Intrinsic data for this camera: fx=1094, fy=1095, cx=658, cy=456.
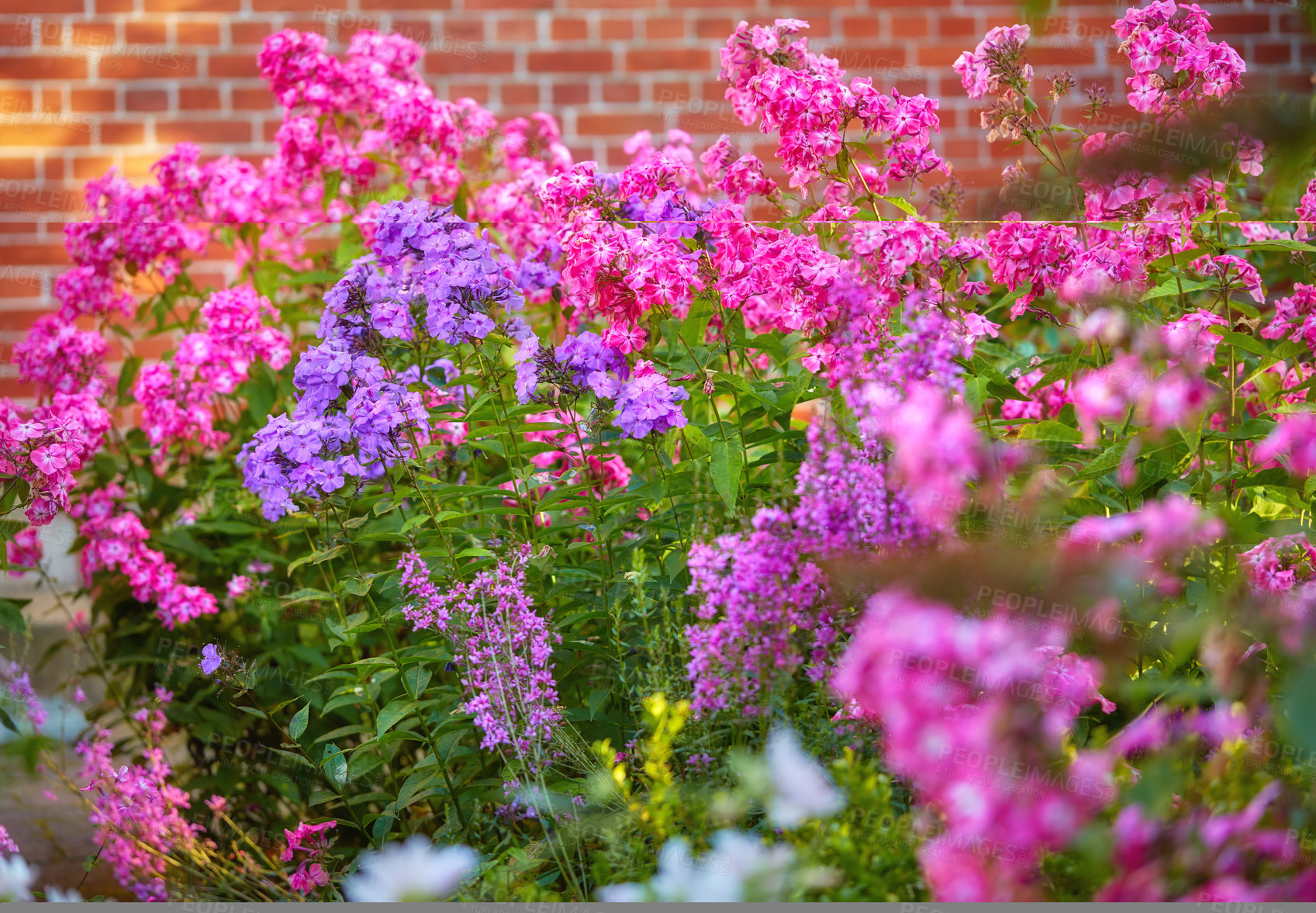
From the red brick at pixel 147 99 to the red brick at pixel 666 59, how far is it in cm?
168

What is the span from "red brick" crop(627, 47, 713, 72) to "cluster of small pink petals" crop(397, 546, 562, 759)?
2.83m

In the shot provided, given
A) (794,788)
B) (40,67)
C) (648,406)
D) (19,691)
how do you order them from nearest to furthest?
(794,788)
(648,406)
(19,691)
(40,67)

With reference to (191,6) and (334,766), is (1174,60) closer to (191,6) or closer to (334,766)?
(334,766)

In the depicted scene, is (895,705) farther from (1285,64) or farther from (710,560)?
(1285,64)

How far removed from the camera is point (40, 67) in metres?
3.88

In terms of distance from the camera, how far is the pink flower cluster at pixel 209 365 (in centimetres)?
240

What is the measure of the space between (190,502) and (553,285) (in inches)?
45.0

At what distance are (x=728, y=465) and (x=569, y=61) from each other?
8.95ft

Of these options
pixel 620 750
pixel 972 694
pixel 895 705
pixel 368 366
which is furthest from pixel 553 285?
pixel 895 705

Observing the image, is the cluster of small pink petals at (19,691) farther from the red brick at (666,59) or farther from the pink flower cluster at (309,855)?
the red brick at (666,59)

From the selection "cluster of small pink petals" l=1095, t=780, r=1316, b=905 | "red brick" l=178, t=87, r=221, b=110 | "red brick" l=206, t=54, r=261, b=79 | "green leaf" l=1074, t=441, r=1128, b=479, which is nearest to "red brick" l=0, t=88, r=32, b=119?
"red brick" l=178, t=87, r=221, b=110

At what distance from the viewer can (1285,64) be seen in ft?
13.3

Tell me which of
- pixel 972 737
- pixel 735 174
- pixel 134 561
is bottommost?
pixel 134 561

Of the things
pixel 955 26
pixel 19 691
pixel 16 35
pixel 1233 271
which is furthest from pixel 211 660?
pixel 955 26
